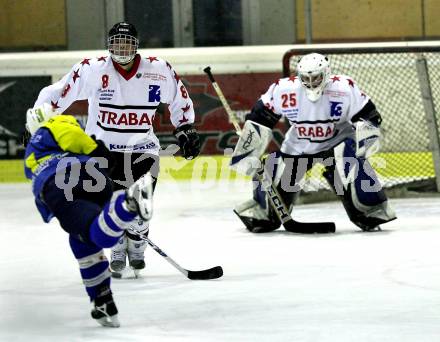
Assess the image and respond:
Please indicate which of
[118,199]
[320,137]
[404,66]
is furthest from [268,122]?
[118,199]

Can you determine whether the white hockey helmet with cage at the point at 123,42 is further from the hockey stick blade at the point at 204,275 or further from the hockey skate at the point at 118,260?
the hockey stick blade at the point at 204,275

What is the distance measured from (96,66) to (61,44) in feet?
16.0

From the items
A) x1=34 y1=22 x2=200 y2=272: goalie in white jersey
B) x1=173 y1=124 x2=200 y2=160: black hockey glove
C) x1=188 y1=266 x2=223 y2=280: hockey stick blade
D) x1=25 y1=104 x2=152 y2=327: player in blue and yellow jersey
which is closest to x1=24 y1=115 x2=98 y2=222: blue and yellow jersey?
x1=25 y1=104 x2=152 y2=327: player in blue and yellow jersey

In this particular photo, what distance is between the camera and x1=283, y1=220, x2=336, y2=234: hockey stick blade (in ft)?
20.1

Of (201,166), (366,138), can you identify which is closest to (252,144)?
(366,138)

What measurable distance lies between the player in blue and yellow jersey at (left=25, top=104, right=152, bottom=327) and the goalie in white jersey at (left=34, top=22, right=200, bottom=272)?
3.40 ft

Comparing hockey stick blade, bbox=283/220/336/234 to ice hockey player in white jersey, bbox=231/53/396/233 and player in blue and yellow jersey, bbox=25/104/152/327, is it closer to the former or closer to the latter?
Answer: ice hockey player in white jersey, bbox=231/53/396/233

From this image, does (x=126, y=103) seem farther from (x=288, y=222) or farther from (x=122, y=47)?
(x=288, y=222)

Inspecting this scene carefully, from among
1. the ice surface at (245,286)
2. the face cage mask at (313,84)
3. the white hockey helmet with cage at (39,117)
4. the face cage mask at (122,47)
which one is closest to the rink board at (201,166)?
the ice surface at (245,286)

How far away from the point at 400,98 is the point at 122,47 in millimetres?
3526

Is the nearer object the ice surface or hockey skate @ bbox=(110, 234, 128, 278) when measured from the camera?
the ice surface

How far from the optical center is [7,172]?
8.70 meters

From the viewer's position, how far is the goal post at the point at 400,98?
7.68 m

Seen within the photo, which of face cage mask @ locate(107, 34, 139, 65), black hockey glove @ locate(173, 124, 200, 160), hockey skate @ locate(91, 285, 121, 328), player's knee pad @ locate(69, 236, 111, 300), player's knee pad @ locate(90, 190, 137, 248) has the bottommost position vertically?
hockey skate @ locate(91, 285, 121, 328)
